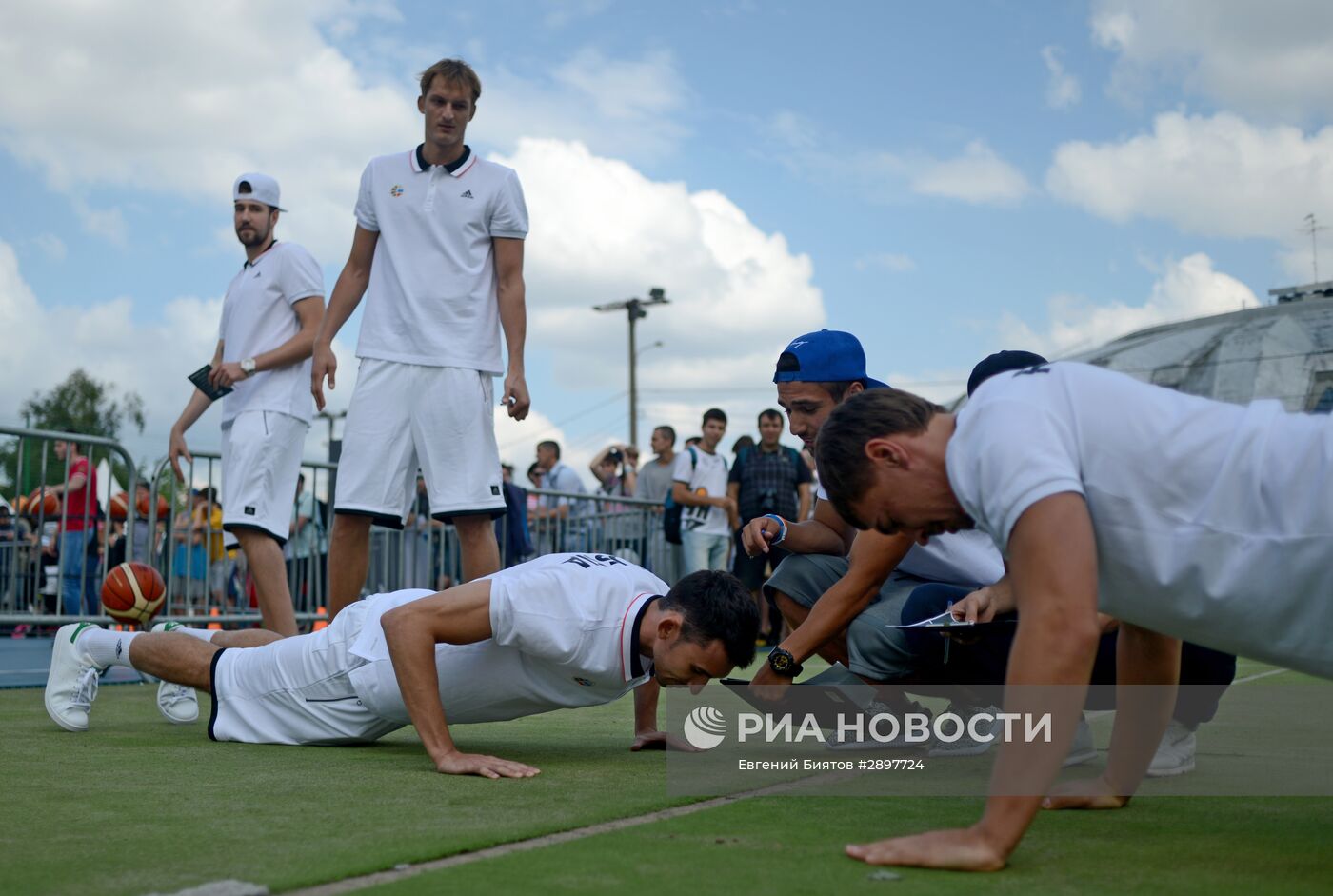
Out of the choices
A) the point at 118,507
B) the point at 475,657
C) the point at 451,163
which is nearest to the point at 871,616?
the point at 475,657

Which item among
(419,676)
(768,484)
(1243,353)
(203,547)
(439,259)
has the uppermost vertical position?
(1243,353)

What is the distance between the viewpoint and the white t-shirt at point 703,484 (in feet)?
41.3

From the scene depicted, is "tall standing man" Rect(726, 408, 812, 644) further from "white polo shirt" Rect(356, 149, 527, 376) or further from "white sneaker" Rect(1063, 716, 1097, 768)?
"white sneaker" Rect(1063, 716, 1097, 768)

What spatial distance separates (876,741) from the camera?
181 inches

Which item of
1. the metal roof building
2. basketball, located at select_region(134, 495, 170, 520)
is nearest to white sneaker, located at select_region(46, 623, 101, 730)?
basketball, located at select_region(134, 495, 170, 520)

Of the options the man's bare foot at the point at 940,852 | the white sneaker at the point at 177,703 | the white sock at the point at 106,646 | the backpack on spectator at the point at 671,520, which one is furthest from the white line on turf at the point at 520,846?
the backpack on spectator at the point at 671,520

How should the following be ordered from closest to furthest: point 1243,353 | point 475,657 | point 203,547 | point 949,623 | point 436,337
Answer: point 949,623
point 475,657
point 436,337
point 203,547
point 1243,353

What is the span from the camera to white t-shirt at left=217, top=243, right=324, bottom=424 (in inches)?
253

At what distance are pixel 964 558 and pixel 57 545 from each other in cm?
649

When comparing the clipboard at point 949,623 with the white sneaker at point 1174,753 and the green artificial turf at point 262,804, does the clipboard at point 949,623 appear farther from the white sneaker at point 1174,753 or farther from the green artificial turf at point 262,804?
the green artificial turf at point 262,804

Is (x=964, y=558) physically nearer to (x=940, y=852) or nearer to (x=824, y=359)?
(x=824, y=359)

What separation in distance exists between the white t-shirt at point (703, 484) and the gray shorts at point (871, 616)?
8071 millimetres

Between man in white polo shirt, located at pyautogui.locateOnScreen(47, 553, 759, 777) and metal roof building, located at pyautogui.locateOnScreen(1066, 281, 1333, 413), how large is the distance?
37.2 metres

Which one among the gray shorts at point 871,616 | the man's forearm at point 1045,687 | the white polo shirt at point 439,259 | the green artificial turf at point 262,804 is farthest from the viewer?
the white polo shirt at point 439,259
